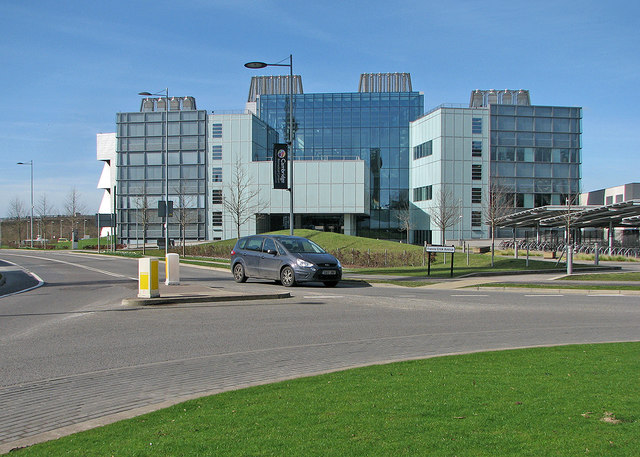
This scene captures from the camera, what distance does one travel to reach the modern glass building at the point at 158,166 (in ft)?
231

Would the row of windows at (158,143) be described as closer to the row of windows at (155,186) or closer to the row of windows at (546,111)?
the row of windows at (155,186)

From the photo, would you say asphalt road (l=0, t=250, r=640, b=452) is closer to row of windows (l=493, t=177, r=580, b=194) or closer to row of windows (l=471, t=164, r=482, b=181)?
row of windows (l=471, t=164, r=482, b=181)

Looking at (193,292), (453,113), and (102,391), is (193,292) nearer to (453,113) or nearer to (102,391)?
(102,391)

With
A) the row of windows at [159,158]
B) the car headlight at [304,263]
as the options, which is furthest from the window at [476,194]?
the car headlight at [304,263]

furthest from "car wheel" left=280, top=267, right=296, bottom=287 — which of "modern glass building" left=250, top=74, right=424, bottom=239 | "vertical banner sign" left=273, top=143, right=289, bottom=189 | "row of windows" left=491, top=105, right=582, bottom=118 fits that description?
"row of windows" left=491, top=105, right=582, bottom=118

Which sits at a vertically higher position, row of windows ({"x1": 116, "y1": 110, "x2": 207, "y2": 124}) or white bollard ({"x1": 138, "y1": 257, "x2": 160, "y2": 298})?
row of windows ({"x1": 116, "y1": 110, "x2": 207, "y2": 124})

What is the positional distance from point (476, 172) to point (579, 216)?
27772 millimetres

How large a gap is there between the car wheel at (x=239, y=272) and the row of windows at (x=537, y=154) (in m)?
51.5

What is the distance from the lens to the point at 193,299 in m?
15.1

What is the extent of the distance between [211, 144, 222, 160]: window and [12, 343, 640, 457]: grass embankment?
64.3m

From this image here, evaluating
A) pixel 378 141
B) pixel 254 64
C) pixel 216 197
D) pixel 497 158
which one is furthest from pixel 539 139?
pixel 254 64

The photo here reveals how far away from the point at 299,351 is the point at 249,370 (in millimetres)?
1468

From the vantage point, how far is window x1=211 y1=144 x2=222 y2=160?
226 feet

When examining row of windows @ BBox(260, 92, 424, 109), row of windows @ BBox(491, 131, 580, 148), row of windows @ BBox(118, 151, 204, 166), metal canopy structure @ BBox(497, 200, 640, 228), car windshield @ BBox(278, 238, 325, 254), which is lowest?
car windshield @ BBox(278, 238, 325, 254)
